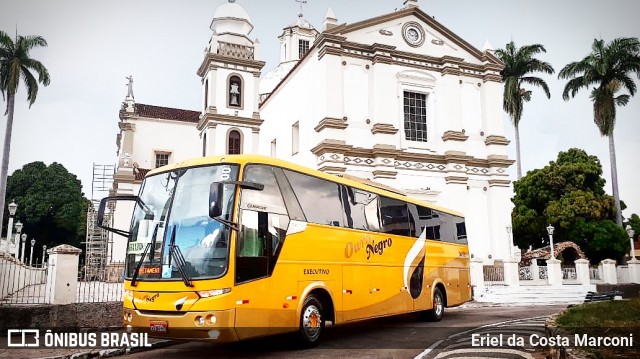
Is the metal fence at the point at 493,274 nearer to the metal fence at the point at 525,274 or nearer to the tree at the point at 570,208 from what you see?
the metal fence at the point at 525,274

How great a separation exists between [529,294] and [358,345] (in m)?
15.7

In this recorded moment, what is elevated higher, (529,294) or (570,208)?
(570,208)

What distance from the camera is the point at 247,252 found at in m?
8.09

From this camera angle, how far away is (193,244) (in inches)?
311

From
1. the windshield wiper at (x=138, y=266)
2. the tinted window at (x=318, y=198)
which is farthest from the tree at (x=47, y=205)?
the windshield wiper at (x=138, y=266)

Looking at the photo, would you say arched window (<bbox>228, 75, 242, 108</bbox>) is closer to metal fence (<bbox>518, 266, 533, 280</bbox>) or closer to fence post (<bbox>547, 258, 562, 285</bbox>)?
fence post (<bbox>547, 258, 562, 285</bbox>)

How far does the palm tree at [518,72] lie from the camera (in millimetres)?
40250

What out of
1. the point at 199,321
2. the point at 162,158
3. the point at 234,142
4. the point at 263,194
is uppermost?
the point at 162,158

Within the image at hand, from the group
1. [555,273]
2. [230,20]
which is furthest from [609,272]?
[230,20]

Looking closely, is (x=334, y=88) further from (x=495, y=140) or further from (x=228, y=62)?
(x=495, y=140)

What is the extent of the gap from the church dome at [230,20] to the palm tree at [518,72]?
21494mm

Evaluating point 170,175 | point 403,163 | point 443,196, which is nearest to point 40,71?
point 403,163

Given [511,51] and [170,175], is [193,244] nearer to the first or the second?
[170,175]

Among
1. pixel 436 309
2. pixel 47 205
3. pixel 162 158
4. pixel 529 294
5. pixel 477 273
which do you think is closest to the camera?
pixel 436 309
